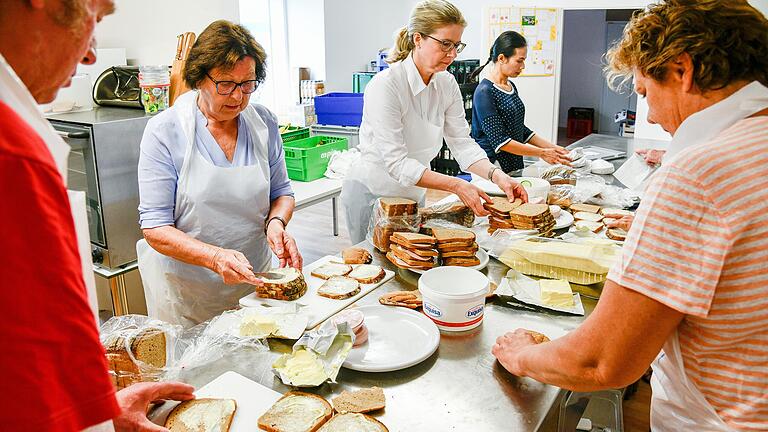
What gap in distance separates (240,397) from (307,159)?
2.74 m

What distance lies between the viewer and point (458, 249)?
6.47 ft

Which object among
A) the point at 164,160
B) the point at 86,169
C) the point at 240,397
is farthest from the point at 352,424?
the point at 86,169

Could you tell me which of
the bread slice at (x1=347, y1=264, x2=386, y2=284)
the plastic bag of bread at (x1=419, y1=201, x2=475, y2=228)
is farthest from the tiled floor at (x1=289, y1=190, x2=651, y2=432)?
the bread slice at (x1=347, y1=264, x2=386, y2=284)

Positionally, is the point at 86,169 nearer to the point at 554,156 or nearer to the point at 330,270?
→ the point at 330,270

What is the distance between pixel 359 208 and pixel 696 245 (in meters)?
2.09

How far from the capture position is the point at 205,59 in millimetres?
1955

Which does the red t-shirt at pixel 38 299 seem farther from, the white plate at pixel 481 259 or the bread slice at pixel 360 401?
the white plate at pixel 481 259

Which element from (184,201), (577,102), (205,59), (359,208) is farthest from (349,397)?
(577,102)

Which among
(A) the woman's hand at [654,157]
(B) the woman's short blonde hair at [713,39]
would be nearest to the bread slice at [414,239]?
(B) the woman's short blonde hair at [713,39]

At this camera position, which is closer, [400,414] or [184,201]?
[400,414]

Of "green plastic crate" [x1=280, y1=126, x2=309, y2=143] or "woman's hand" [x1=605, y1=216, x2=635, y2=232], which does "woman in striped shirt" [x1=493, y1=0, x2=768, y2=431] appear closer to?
"woman's hand" [x1=605, y1=216, x2=635, y2=232]

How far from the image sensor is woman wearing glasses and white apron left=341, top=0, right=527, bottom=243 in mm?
2527

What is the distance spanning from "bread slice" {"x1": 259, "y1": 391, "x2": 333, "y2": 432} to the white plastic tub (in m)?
0.44

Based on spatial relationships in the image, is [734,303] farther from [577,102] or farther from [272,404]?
[577,102]
